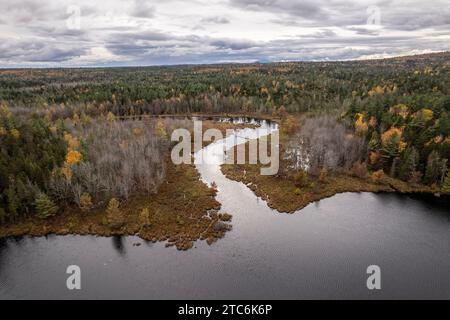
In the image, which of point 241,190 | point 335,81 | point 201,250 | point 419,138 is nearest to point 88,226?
point 201,250

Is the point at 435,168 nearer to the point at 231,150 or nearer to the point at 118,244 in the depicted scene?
the point at 231,150

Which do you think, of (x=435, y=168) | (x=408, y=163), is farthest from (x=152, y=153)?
(x=435, y=168)

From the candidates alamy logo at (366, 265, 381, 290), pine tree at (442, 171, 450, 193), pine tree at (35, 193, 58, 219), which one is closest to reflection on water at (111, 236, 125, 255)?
pine tree at (35, 193, 58, 219)

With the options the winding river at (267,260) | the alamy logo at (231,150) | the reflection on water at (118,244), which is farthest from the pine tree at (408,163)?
the reflection on water at (118,244)

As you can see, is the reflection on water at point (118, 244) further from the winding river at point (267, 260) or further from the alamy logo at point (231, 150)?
the alamy logo at point (231, 150)

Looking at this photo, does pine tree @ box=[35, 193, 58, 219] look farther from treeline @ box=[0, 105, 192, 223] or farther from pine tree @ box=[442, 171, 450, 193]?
pine tree @ box=[442, 171, 450, 193]

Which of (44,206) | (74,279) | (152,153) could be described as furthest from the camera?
(152,153)
